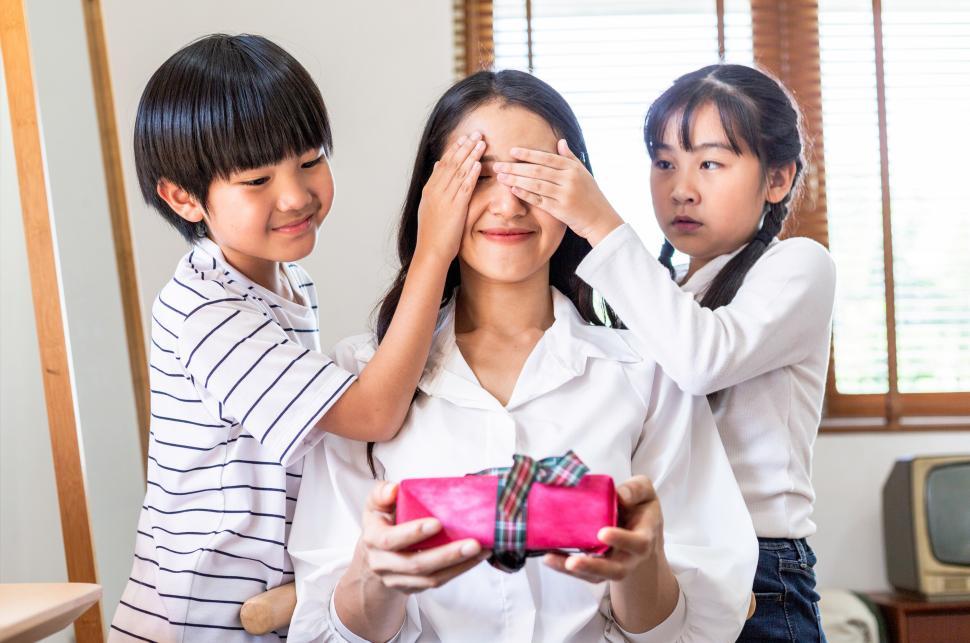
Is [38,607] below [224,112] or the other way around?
below

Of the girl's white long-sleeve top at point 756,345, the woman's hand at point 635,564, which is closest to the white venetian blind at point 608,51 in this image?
the girl's white long-sleeve top at point 756,345

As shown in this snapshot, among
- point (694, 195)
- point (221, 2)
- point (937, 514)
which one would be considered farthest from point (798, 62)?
point (694, 195)

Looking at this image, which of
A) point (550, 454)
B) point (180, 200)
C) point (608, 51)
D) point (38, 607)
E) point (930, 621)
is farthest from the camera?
point (608, 51)

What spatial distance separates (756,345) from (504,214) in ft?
1.22

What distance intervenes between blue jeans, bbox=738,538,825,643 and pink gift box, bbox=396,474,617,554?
0.55 meters

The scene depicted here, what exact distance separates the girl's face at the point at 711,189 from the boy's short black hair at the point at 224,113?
53cm

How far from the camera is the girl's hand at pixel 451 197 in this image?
1166 mm

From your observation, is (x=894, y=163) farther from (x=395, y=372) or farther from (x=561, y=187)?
(x=395, y=372)

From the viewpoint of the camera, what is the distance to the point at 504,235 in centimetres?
120

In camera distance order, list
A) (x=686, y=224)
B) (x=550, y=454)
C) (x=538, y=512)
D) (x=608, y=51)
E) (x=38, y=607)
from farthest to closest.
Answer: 1. (x=608, y=51)
2. (x=686, y=224)
3. (x=550, y=454)
4. (x=38, y=607)
5. (x=538, y=512)

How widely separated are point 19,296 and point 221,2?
4.63 feet

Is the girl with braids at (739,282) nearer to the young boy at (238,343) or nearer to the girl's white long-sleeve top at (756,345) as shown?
the girl's white long-sleeve top at (756,345)

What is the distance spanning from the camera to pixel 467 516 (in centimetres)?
85

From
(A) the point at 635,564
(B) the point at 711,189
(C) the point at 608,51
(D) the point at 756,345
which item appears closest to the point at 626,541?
(A) the point at 635,564
